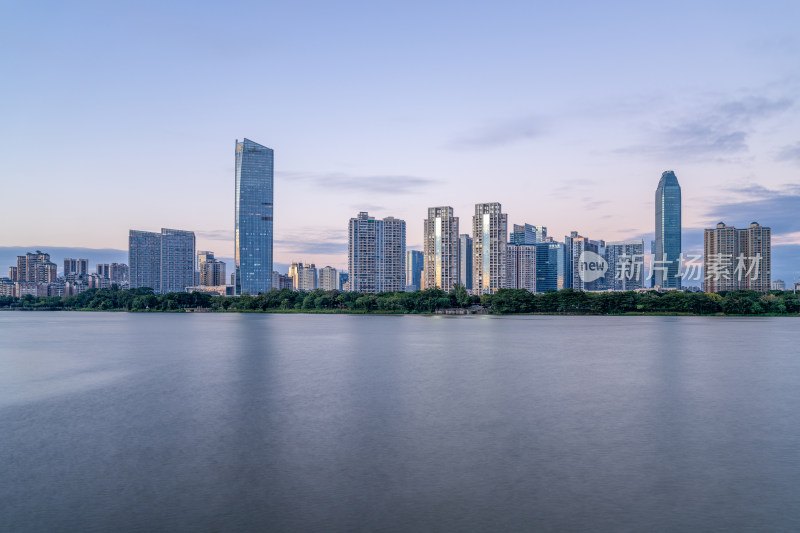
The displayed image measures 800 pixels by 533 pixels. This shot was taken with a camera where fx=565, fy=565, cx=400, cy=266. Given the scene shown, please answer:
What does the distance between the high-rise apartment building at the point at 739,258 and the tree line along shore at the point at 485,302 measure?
50.4 meters

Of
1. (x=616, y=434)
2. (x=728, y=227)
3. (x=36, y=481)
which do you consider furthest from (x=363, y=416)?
(x=728, y=227)

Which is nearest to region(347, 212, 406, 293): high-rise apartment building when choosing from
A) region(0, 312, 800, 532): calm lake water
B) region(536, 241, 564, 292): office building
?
region(536, 241, 564, 292): office building

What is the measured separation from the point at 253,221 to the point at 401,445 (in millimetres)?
182634

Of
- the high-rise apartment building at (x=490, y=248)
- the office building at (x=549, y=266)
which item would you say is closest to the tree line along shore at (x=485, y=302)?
the high-rise apartment building at (x=490, y=248)

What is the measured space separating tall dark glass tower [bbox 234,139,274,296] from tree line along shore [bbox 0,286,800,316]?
224ft

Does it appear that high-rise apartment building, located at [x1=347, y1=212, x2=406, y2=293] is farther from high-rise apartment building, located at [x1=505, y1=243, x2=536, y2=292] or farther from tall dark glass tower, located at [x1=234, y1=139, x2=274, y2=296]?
tall dark glass tower, located at [x1=234, y1=139, x2=274, y2=296]

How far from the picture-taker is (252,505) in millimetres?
10773

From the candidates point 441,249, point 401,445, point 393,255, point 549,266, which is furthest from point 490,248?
Result: point 401,445

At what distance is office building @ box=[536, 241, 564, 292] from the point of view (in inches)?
7753

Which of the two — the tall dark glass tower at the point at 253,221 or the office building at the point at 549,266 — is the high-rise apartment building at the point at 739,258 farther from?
the tall dark glass tower at the point at 253,221

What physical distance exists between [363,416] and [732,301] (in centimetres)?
7751

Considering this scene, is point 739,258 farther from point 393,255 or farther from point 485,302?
point 393,255

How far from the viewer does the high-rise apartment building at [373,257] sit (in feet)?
499

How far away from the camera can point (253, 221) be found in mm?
189875
